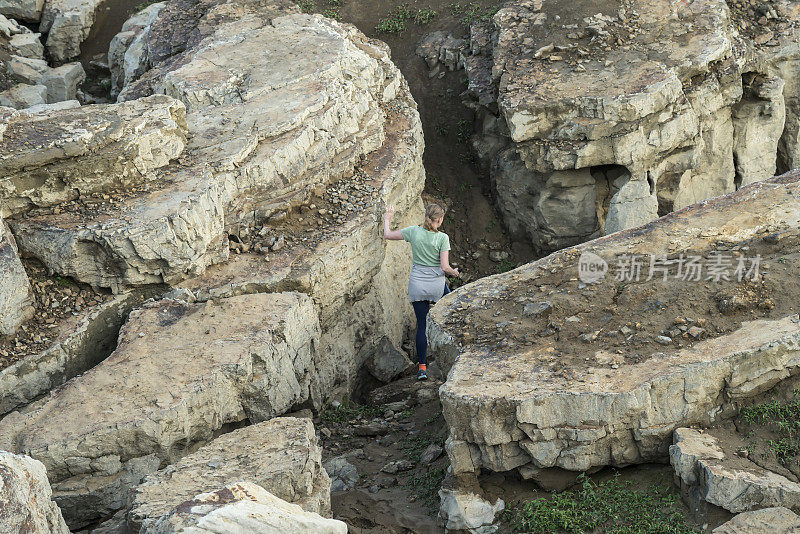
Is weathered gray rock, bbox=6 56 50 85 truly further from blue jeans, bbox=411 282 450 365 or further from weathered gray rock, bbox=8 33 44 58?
blue jeans, bbox=411 282 450 365

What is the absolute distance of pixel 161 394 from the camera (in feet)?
24.8

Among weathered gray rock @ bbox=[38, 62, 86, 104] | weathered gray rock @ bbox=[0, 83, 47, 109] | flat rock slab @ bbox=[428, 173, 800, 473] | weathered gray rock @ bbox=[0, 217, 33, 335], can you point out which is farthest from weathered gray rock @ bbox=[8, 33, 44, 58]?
flat rock slab @ bbox=[428, 173, 800, 473]

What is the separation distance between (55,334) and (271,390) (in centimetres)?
216

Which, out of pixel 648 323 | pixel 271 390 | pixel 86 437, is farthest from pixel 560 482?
pixel 86 437

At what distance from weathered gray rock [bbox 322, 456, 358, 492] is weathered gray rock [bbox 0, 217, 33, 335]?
10.6ft

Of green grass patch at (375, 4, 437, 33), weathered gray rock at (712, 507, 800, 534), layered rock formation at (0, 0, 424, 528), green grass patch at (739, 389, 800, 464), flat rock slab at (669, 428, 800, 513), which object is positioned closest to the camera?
weathered gray rock at (712, 507, 800, 534)

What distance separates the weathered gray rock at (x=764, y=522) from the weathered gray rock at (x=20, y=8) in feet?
52.6

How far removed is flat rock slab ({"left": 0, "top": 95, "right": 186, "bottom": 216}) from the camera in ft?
29.4

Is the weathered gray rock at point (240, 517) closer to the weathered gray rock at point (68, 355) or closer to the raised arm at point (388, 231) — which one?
the weathered gray rock at point (68, 355)

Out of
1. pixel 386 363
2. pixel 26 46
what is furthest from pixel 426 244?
pixel 26 46

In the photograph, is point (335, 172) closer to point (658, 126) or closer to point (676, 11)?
point (658, 126)

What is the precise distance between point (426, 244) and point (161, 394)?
315cm

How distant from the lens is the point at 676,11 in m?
12.7

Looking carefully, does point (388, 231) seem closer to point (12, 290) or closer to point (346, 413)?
point (346, 413)
